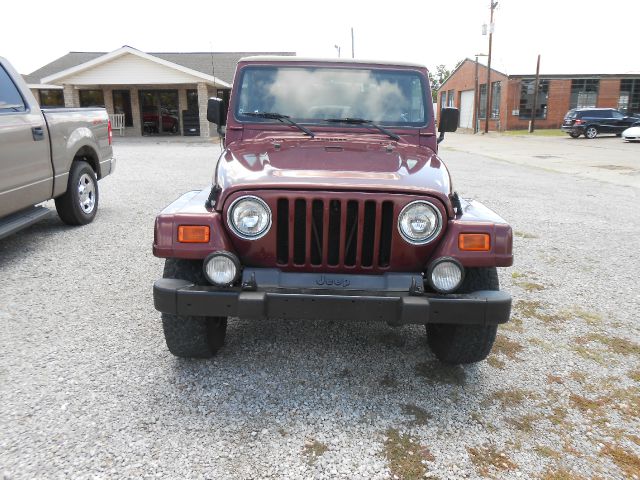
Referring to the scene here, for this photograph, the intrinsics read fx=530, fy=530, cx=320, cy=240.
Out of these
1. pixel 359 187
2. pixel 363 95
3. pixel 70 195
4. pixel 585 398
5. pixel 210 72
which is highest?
pixel 210 72

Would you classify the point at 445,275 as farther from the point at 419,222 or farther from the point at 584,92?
the point at 584,92

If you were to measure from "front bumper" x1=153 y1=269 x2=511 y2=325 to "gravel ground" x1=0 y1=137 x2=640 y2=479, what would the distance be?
0.56 metres

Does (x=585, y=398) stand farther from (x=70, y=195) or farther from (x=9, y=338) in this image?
(x=70, y=195)

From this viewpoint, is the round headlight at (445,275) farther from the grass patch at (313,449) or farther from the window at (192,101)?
the window at (192,101)

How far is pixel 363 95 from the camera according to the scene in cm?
408

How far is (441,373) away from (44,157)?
4799 millimetres

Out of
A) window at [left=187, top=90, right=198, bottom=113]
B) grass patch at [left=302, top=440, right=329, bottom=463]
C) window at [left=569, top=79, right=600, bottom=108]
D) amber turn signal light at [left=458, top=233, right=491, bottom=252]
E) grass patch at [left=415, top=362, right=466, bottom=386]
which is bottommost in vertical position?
grass patch at [left=302, top=440, right=329, bottom=463]

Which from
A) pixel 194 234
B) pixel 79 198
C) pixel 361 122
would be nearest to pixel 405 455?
pixel 194 234

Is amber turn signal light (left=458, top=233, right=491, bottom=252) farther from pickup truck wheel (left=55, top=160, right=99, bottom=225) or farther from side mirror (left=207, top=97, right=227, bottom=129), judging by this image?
pickup truck wheel (left=55, top=160, right=99, bottom=225)

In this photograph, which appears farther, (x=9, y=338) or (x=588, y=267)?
(x=588, y=267)

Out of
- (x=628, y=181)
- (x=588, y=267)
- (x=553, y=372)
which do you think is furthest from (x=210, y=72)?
(x=553, y=372)

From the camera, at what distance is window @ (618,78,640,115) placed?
123 feet

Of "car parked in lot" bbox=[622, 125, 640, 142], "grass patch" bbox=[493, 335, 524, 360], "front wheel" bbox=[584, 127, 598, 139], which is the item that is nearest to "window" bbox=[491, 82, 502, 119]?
"front wheel" bbox=[584, 127, 598, 139]

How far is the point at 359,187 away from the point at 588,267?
3.86m
